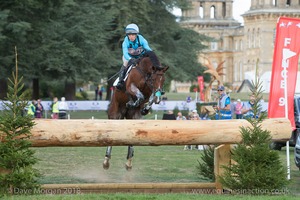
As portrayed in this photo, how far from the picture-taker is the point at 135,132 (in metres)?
13.0

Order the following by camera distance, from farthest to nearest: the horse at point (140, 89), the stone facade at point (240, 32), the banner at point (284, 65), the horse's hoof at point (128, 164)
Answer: the stone facade at point (240, 32) < the banner at point (284, 65) < the horse's hoof at point (128, 164) < the horse at point (140, 89)

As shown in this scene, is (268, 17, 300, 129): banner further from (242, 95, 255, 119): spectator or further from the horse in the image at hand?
the horse

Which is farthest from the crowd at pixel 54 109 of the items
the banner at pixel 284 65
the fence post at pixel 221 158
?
the fence post at pixel 221 158

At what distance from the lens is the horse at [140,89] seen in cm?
1440

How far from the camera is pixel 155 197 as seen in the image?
12.3 metres

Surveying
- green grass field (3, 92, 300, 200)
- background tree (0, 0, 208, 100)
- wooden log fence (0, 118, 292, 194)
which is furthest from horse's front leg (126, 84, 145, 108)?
background tree (0, 0, 208, 100)

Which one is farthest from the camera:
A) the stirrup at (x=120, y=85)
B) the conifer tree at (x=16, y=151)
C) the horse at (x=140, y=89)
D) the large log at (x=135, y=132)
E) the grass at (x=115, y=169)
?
the grass at (x=115, y=169)

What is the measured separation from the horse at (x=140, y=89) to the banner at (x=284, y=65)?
3.43m

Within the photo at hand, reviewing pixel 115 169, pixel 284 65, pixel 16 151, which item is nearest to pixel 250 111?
pixel 284 65

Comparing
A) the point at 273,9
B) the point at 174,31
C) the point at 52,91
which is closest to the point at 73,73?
the point at 174,31

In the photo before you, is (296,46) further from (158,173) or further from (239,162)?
(239,162)

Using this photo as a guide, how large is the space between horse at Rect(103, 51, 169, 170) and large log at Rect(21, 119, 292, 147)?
1392mm

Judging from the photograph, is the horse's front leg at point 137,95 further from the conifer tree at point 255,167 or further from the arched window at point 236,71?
the arched window at point 236,71

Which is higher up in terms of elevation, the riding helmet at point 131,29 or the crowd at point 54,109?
the riding helmet at point 131,29
